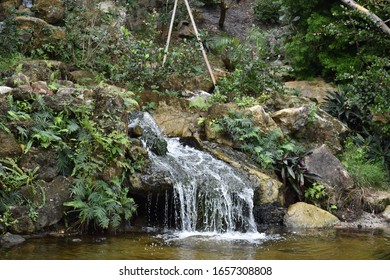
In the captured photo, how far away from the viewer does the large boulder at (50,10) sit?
14.7 meters

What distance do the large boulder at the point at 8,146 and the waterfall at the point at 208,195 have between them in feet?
8.24

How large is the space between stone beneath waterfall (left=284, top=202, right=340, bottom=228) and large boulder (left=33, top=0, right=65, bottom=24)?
947 centimetres

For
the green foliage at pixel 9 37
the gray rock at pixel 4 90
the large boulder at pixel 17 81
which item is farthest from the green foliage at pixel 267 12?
the gray rock at pixel 4 90

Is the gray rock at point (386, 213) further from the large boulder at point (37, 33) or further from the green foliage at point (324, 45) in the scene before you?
the large boulder at point (37, 33)

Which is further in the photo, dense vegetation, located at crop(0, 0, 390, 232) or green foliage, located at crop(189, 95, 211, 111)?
green foliage, located at crop(189, 95, 211, 111)

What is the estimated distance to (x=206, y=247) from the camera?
7348 millimetres

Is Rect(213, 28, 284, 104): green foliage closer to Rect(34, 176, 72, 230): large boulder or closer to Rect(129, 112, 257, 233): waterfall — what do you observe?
Rect(129, 112, 257, 233): waterfall

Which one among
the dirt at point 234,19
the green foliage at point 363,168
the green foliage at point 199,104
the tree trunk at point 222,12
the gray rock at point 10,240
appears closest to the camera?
the gray rock at point 10,240

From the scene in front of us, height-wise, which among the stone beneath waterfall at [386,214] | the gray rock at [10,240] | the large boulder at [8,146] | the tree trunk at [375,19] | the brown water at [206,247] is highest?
the tree trunk at [375,19]

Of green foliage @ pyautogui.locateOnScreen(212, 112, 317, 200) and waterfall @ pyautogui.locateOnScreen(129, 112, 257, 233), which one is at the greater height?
green foliage @ pyautogui.locateOnScreen(212, 112, 317, 200)

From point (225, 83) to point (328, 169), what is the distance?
4.05m

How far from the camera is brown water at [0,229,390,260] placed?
6570 millimetres

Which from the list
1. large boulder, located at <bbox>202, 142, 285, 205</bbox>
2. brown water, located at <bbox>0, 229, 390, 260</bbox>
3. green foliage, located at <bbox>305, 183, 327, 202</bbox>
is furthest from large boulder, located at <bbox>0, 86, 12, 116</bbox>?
green foliage, located at <bbox>305, 183, 327, 202</bbox>
